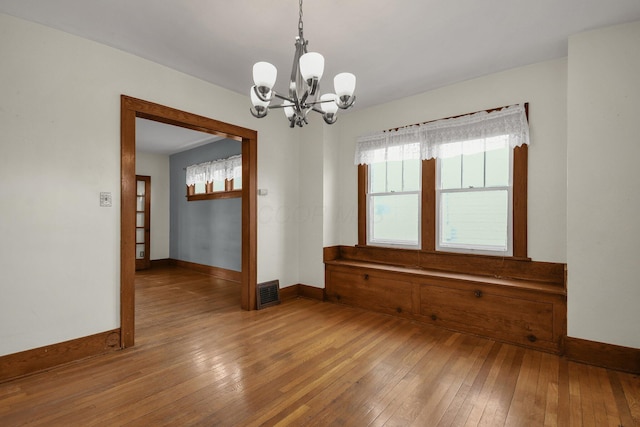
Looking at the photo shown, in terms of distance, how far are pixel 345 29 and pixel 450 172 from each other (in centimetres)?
213

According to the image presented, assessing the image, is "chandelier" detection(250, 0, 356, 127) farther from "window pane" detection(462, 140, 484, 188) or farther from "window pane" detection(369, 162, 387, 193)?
"window pane" detection(369, 162, 387, 193)

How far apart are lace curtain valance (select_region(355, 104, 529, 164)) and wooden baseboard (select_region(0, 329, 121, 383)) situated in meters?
3.59

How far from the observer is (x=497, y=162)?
345 cm

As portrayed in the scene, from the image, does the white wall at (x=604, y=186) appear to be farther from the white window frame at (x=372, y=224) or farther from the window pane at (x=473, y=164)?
the white window frame at (x=372, y=224)

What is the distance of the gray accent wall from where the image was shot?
232 inches

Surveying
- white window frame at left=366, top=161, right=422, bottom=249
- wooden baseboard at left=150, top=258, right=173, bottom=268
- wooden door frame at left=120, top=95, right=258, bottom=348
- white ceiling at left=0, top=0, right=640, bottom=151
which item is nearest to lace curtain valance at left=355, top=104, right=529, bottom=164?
white window frame at left=366, top=161, right=422, bottom=249

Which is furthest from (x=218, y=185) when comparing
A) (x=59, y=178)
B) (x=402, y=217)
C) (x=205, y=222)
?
(x=402, y=217)

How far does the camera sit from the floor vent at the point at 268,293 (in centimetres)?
413

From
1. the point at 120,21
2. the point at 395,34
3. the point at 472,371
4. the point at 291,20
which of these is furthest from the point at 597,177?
the point at 120,21

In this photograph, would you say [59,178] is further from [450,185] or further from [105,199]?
[450,185]

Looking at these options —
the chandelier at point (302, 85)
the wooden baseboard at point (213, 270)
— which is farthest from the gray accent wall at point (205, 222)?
the chandelier at point (302, 85)

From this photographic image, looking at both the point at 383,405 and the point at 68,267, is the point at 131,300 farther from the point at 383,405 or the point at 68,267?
the point at 383,405

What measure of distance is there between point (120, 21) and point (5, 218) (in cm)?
179

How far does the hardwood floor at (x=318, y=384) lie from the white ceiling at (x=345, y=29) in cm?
283
